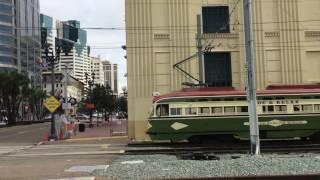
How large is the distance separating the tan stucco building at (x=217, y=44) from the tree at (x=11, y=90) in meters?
57.5

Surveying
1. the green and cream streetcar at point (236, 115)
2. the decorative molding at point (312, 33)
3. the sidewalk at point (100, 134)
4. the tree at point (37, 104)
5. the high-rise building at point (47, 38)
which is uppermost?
the high-rise building at point (47, 38)

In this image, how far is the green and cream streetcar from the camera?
30484 mm

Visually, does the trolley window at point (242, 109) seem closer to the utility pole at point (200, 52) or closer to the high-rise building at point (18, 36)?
the utility pole at point (200, 52)

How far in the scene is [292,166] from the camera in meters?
17.3

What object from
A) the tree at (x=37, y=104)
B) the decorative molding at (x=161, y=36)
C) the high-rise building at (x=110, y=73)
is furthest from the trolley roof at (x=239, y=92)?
the high-rise building at (x=110, y=73)

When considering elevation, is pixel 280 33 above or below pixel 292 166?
above

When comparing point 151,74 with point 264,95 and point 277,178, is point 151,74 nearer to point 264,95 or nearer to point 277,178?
point 264,95

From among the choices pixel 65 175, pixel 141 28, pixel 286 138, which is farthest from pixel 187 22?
pixel 65 175

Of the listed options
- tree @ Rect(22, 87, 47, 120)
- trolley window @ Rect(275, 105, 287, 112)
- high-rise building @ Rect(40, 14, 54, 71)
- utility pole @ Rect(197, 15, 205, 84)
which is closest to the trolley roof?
trolley window @ Rect(275, 105, 287, 112)

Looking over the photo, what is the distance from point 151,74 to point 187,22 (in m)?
4.66

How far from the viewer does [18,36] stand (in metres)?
169

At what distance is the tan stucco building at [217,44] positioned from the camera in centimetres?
4081

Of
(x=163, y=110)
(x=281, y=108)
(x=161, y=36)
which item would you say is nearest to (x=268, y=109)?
(x=281, y=108)

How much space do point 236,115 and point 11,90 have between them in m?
72.3
